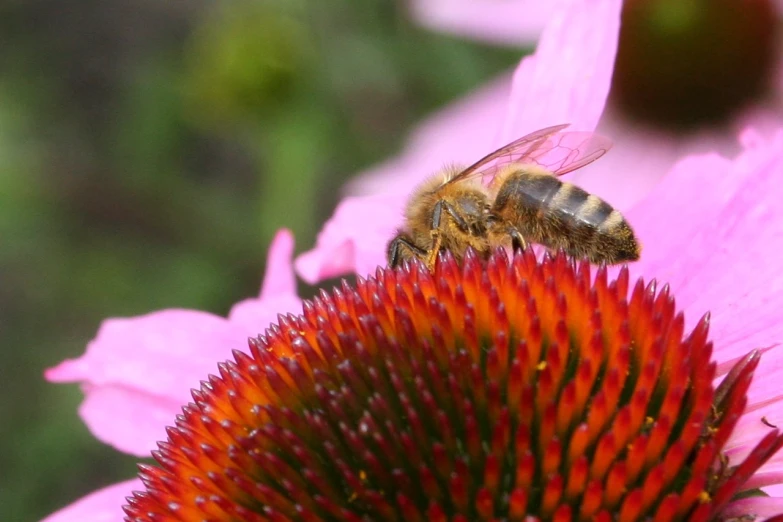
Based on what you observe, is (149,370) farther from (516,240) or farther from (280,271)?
(516,240)

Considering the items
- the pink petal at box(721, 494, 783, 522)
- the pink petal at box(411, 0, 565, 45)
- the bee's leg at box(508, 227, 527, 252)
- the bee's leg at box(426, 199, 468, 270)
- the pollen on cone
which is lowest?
the pink petal at box(721, 494, 783, 522)

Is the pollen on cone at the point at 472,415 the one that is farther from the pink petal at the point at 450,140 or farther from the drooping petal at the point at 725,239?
the pink petal at the point at 450,140

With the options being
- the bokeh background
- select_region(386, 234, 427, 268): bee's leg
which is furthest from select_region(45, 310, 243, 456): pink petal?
the bokeh background

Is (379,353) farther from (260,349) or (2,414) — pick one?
(2,414)

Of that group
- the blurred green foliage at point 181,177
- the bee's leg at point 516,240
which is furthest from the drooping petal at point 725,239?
the blurred green foliage at point 181,177

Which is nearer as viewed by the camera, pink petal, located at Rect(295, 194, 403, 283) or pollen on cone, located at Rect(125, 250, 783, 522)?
pollen on cone, located at Rect(125, 250, 783, 522)

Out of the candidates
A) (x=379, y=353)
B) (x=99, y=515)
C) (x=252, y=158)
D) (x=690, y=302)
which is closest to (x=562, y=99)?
(x=690, y=302)

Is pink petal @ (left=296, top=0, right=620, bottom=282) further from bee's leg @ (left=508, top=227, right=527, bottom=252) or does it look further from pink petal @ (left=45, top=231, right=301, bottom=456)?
bee's leg @ (left=508, top=227, right=527, bottom=252)
